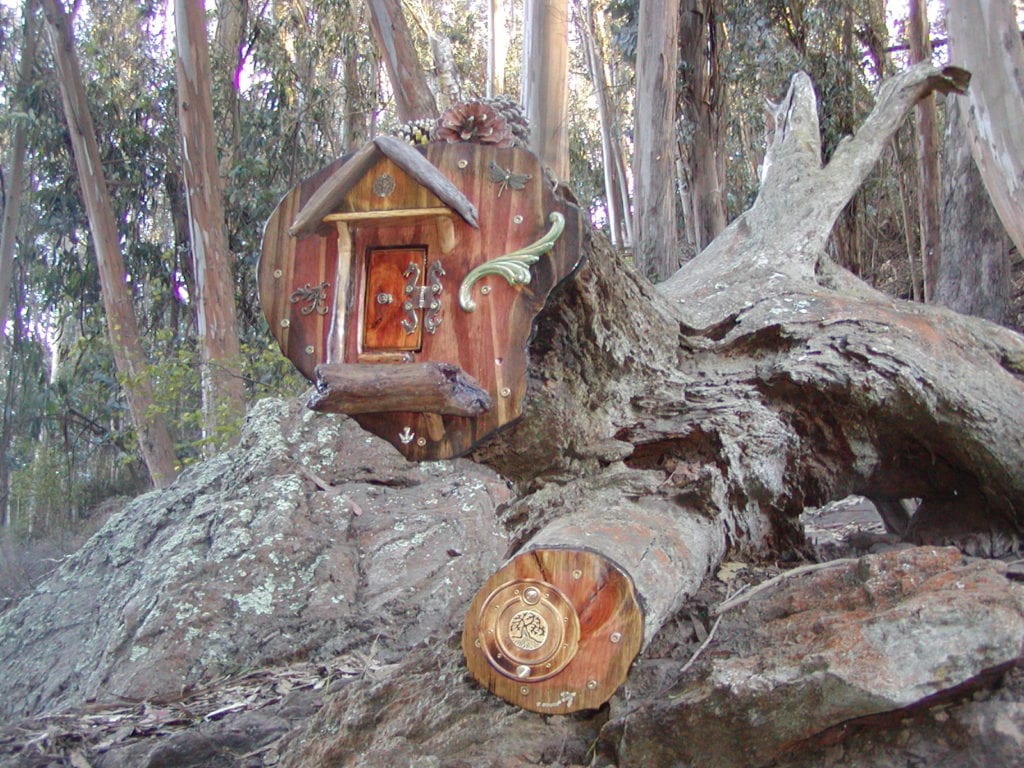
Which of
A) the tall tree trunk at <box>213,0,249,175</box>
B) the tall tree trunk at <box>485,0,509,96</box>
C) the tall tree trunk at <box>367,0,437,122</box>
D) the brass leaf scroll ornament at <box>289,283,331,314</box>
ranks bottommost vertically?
the brass leaf scroll ornament at <box>289,283,331,314</box>

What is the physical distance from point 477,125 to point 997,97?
392cm

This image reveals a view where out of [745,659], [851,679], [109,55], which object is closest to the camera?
[851,679]

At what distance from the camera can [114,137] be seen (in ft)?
35.5

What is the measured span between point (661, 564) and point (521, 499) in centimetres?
54

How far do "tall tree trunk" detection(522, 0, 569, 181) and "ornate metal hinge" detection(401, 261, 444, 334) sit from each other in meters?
3.62

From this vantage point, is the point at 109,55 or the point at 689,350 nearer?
the point at 689,350

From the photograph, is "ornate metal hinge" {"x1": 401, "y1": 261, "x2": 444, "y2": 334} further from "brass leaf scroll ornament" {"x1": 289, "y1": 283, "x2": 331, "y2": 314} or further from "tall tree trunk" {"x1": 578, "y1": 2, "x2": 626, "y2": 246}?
"tall tree trunk" {"x1": 578, "y1": 2, "x2": 626, "y2": 246}

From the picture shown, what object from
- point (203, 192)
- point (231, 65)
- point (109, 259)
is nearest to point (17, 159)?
point (231, 65)

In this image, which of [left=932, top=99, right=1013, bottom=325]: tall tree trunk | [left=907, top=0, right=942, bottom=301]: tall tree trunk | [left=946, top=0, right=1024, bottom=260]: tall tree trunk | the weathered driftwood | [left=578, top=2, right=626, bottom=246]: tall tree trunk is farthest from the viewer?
[left=578, top=2, right=626, bottom=246]: tall tree trunk

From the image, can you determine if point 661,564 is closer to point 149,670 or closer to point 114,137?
point 149,670

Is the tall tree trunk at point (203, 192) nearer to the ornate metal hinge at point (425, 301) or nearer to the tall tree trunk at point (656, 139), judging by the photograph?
the tall tree trunk at point (656, 139)

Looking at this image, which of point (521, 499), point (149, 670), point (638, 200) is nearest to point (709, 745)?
point (521, 499)

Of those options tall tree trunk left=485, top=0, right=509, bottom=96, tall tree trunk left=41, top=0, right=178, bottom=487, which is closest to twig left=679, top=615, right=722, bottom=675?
tall tree trunk left=41, top=0, right=178, bottom=487

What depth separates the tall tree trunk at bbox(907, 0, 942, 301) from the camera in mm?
9758
